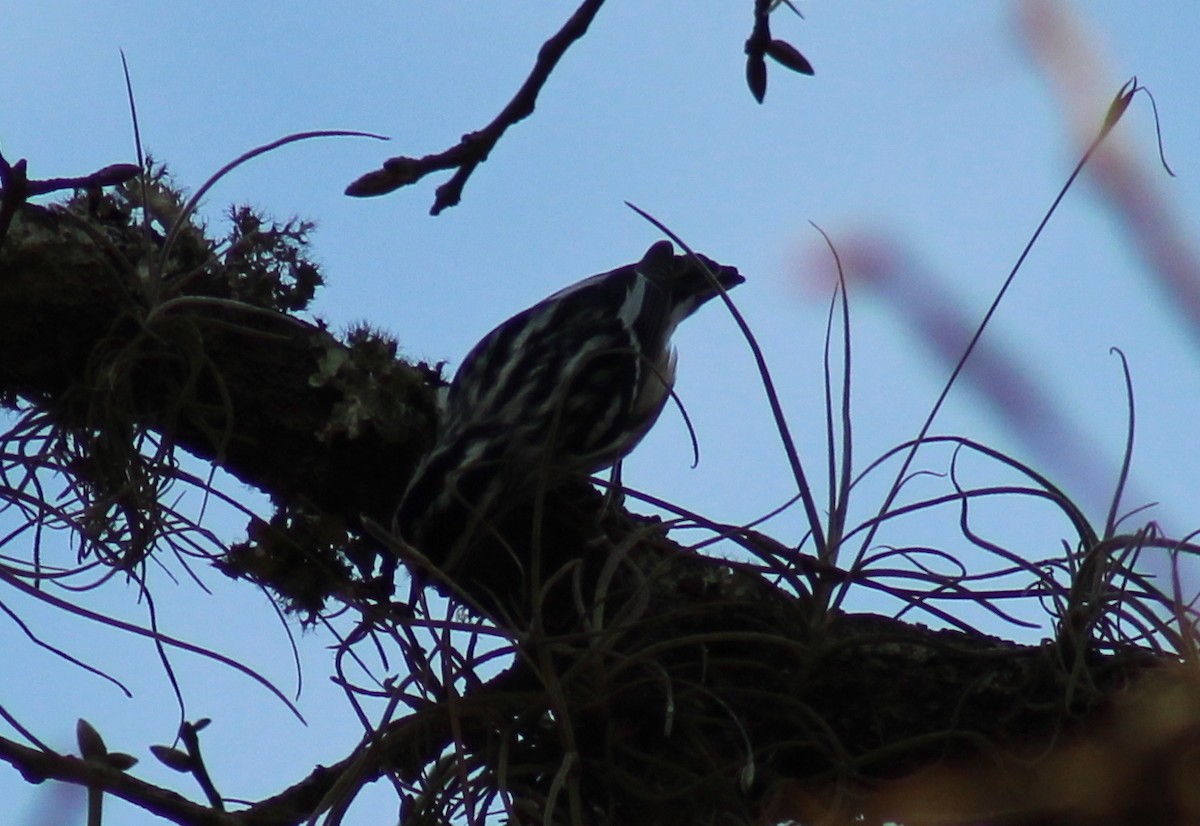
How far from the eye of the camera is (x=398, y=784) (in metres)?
1.74

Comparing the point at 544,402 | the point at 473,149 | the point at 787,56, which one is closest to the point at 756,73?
the point at 787,56

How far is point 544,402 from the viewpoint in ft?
7.10

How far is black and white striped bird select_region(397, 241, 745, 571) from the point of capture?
78.5 inches

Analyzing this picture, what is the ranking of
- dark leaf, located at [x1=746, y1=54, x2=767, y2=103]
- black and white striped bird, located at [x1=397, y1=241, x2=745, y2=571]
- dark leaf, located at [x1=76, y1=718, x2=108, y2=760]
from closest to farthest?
dark leaf, located at [x1=76, y1=718, x2=108, y2=760]
dark leaf, located at [x1=746, y1=54, x2=767, y2=103]
black and white striped bird, located at [x1=397, y1=241, x2=745, y2=571]

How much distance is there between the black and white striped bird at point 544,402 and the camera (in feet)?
6.54

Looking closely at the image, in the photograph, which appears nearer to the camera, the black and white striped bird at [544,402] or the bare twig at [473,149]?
the bare twig at [473,149]

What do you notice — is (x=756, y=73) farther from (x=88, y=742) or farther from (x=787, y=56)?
(x=88, y=742)

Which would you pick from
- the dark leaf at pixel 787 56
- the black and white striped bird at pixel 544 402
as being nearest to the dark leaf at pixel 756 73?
the dark leaf at pixel 787 56

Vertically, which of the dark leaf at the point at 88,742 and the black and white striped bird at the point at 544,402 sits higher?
the black and white striped bird at the point at 544,402

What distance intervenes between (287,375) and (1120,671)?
3.57 feet

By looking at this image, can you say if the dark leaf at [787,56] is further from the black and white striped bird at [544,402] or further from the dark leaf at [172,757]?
the dark leaf at [172,757]

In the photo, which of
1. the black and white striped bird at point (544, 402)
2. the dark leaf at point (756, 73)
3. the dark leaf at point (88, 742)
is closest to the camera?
the dark leaf at point (88, 742)

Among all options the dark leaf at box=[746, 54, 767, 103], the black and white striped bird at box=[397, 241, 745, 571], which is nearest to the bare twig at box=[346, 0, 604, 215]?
the dark leaf at box=[746, 54, 767, 103]

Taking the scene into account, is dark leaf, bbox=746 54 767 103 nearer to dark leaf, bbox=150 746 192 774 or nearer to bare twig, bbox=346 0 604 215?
bare twig, bbox=346 0 604 215
